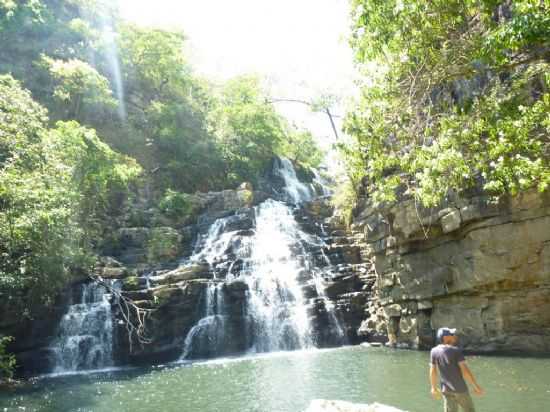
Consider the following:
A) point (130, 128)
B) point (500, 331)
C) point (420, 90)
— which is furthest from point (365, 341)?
point (130, 128)

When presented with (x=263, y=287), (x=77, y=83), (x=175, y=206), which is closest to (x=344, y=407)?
(x=263, y=287)

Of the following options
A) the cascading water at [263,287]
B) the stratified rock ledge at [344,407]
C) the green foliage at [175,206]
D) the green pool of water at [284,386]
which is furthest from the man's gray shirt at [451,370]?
the green foliage at [175,206]

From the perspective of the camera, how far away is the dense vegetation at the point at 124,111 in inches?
907

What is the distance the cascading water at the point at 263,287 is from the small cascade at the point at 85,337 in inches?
128

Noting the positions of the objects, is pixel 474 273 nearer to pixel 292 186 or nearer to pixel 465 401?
pixel 465 401

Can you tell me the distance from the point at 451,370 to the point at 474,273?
9530mm

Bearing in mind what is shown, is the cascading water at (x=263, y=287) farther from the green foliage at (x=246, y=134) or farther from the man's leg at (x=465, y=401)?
the man's leg at (x=465, y=401)

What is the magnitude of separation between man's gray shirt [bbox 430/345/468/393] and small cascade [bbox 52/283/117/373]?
15.4m

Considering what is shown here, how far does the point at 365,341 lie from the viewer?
19031mm

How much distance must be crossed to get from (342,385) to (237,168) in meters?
25.7

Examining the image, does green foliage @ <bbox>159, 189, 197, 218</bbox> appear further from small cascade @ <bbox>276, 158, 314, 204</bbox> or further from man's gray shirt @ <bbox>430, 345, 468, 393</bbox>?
man's gray shirt @ <bbox>430, 345, 468, 393</bbox>

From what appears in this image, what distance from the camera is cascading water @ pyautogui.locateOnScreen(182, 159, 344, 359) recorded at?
1895cm

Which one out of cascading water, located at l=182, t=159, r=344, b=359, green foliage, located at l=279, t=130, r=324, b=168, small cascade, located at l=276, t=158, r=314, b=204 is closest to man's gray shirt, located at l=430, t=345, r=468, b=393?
cascading water, located at l=182, t=159, r=344, b=359

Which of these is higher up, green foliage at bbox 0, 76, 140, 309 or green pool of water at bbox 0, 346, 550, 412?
green foliage at bbox 0, 76, 140, 309
